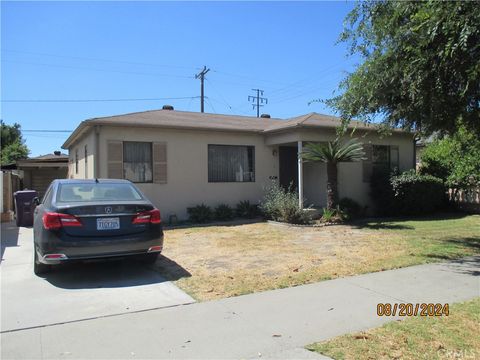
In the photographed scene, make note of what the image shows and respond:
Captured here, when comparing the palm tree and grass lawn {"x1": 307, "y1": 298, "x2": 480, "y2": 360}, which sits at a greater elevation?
the palm tree

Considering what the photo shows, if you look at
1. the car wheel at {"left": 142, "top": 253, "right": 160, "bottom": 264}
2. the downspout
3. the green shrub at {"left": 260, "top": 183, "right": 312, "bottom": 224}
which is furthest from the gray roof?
the car wheel at {"left": 142, "top": 253, "right": 160, "bottom": 264}

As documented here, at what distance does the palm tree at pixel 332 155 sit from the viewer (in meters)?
12.8

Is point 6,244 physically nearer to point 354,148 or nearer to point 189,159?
point 189,159

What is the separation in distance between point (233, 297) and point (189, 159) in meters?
8.98

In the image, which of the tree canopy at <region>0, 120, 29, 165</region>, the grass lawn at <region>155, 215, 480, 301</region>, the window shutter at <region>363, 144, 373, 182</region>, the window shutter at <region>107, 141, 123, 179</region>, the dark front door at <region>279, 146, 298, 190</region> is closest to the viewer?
the grass lawn at <region>155, 215, 480, 301</region>

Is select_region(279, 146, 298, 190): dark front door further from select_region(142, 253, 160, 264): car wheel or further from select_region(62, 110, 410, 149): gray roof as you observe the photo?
select_region(142, 253, 160, 264): car wheel

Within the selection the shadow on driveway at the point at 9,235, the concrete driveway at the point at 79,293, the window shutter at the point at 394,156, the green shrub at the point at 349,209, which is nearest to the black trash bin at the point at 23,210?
the shadow on driveway at the point at 9,235

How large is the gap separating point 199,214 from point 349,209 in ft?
Answer: 16.1

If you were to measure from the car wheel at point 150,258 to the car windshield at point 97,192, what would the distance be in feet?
3.09

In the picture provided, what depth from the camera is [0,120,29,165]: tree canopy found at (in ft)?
126

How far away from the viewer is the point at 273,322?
14.8ft

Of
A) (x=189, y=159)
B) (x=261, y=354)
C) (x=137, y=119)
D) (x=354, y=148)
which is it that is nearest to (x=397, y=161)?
(x=354, y=148)

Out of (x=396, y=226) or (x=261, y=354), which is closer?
(x=261, y=354)

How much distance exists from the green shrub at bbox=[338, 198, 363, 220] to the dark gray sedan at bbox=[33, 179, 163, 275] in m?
8.02
